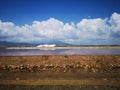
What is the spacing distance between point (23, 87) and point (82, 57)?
671 inches

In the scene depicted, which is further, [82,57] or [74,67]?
[82,57]

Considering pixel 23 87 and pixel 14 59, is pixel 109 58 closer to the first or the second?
pixel 14 59

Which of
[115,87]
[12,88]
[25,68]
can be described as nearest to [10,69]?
[25,68]

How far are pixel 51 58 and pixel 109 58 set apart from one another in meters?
8.54

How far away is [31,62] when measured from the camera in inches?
1083

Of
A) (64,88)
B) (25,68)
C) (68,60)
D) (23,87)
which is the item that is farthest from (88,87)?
(68,60)

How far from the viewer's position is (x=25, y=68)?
2258cm

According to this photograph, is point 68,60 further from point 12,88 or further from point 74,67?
point 12,88

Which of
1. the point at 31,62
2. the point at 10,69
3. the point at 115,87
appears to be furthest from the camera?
the point at 31,62

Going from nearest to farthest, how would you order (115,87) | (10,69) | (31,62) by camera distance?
(115,87)
(10,69)
(31,62)

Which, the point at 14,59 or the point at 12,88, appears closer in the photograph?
the point at 12,88

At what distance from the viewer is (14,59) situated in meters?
28.8

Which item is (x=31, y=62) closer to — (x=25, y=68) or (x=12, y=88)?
(x=25, y=68)

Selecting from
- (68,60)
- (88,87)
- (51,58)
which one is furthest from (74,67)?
(88,87)
